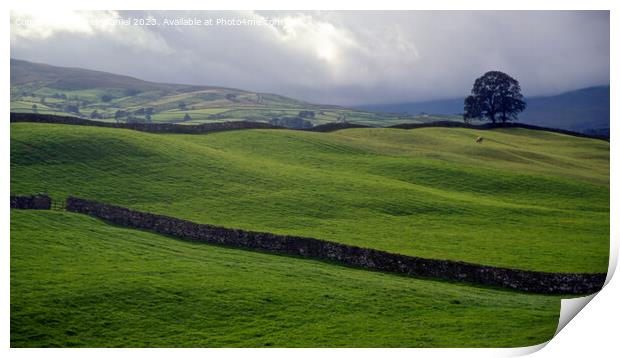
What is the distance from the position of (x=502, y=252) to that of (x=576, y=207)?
13.3m

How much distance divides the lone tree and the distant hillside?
119 centimetres

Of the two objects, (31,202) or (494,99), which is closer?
(31,202)

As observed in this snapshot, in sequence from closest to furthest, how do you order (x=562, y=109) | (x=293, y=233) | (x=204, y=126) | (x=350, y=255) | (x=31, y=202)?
(x=350, y=255)
(x=31, y=202)
(x=293, y=233)
(x=204, y=126)
(x=562, y=109)

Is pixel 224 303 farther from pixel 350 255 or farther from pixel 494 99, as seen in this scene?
pixel 494 99

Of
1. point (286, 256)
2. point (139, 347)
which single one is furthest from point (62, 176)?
point (139, 347)

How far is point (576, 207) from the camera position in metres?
43.0

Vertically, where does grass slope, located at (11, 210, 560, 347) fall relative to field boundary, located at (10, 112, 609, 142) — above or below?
below

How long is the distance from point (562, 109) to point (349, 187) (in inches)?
1181

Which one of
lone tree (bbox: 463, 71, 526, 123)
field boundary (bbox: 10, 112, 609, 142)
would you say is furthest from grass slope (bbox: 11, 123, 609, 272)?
lone tree (bbox: 463, 71, 526, 123)

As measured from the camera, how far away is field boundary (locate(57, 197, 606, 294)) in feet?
91.5

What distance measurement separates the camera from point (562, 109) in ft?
205

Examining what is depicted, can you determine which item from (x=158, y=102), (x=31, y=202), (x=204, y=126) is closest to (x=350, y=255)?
(x=31, y=202)

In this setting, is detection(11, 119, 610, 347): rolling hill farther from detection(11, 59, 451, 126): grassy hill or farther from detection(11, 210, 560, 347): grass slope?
detection(11, 59, 451, 126): grassy hill
